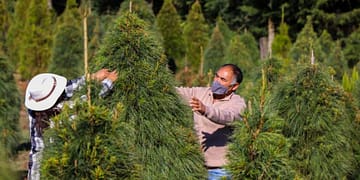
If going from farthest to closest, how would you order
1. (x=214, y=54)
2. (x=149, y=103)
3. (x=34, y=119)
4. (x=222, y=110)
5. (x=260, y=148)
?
1. (x=214, y=54)
2. (x=222, y=110)
3. (x=34, y=119)
4. (x=149, y=103)
5. (x=260, y=148)

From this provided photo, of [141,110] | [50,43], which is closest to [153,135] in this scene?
[141,110]

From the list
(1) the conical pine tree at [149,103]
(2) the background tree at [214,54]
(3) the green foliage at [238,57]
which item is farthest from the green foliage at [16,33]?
(1) the conical pine tree at [149,103]

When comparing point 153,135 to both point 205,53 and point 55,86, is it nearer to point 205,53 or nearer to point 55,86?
point 55,86

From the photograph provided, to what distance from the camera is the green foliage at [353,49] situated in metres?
17.5

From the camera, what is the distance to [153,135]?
137 inches

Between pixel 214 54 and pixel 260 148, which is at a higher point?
pixel 214 54

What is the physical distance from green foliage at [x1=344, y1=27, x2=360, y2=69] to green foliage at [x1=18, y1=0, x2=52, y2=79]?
331 inches

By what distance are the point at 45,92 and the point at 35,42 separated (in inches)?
457

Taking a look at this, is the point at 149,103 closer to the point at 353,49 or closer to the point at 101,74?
the point at 101,74

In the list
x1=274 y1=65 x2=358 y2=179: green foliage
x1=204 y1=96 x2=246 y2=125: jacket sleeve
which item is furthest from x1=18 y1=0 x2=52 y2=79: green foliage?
x1=204 y1=96 x2=246 y2=125: jacket sleeve

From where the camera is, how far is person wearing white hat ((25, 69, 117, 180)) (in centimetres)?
348

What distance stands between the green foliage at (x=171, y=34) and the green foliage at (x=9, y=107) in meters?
5.71

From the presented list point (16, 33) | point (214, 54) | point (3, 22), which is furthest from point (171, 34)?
point (3, 22)

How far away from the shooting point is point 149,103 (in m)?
3.47
